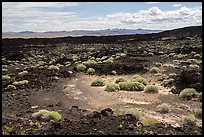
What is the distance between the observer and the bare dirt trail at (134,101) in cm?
1434

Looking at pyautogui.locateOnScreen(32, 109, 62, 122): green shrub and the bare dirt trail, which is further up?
pyautogui.locateOnScreen(32, 109, 62, 122): green shrub

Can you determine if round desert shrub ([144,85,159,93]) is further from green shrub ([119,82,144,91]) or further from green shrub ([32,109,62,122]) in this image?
green shrub ([32,109,62,122])

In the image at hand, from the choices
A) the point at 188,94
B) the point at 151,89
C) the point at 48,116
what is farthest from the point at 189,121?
the point at 151,89

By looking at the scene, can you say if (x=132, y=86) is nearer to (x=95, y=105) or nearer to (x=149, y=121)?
(x=95, y=105)

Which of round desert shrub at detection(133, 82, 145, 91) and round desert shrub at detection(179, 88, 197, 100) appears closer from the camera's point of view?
round desert shrub at detection(179, 88, 197, 100)

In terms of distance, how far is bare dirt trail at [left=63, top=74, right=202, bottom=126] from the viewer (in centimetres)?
1434

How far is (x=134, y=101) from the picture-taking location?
1670 centimetres

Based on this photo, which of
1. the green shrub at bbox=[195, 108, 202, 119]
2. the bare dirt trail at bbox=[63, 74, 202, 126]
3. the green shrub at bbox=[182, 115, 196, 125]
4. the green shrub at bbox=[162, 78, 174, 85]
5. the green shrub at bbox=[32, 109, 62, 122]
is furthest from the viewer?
the green shrub at bbox=[162, 78, 174, 85]

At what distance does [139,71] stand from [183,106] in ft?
36.1

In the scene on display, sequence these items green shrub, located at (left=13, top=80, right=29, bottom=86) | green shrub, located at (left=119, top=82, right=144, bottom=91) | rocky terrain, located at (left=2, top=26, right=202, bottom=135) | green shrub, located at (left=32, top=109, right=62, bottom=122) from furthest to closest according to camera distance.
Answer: green shrub, located at (left=13, top=80, right=29, bottom=86), green shrub, located at (left=119, top=82, right=144, bottom=91), green shrub, located at (left=32, top=109, right=62, bottom=122), rocky terrain, located at (left=2, top=26, right=202, bottom=135)

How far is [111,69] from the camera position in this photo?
27281 millimetres

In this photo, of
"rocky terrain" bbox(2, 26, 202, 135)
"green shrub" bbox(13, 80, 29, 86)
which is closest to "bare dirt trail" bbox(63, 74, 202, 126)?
"rocky terrain" bbox(2, 26, 202, 135)

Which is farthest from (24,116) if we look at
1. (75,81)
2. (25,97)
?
(75,81)

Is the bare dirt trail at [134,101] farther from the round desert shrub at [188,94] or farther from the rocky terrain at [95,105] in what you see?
the round desert shrub at [188,94]
